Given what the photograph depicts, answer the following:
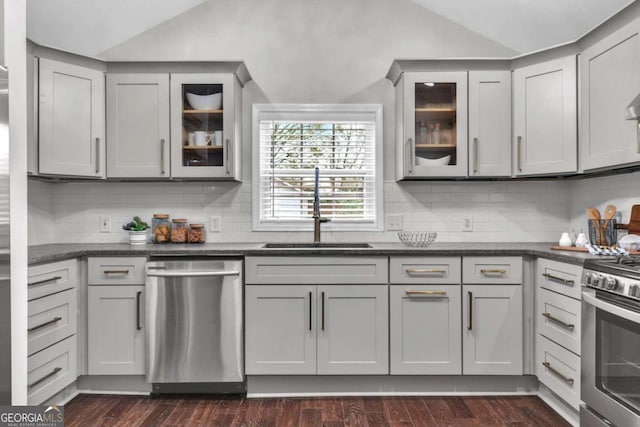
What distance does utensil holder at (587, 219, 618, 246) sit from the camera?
8.64ft

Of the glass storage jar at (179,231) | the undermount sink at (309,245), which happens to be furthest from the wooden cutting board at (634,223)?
the glass storage jar at (179,231)

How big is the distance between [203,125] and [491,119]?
6.71ft

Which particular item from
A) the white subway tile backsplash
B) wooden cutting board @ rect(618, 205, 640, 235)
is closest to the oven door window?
wooden cutting board @ rect(618, 205, 640, 235)

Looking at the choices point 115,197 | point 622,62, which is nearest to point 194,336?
point 115,197

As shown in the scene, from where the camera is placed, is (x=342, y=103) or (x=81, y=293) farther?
(x=342, y=103)

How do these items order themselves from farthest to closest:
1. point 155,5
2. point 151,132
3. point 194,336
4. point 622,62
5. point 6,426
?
point 155,5, point 151,132, point 194,336, point 622,62, point 6,426

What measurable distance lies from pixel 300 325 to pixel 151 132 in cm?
169

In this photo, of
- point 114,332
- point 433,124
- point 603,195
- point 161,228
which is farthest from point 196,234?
point 603,195

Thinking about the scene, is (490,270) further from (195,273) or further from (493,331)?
(195,273)

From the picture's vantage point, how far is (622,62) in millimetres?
2303

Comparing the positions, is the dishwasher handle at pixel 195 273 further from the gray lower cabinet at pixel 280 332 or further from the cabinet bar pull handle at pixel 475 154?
the cabinet bar pull handle at pixel 475 154

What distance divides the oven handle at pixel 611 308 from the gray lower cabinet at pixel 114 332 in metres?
2.52

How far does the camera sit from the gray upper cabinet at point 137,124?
2998 millimetres

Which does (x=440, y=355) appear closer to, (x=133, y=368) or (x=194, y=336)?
(x=194, y=336)
